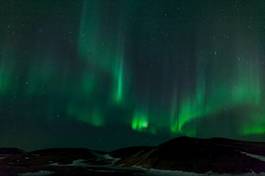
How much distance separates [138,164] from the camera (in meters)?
151

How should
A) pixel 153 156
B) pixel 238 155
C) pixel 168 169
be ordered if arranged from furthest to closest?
pixel 153 156 → pixel 238 155 → pixel 168 169

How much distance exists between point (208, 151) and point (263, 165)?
1167 inches

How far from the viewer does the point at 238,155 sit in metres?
142

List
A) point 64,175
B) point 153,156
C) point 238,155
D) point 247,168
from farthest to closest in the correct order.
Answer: point 153,156 < point 238,155 < point 247,168 < point 64,175

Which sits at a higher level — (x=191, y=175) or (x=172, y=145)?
(x=172, y=145)

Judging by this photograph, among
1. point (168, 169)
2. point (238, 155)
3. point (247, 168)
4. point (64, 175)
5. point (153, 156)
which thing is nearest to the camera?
point (64, 175)

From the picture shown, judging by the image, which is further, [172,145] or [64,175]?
[172,145]

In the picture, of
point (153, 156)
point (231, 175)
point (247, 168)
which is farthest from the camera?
point (153, 156)

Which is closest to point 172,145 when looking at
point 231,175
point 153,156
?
point 153,156

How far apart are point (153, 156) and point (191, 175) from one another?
52133mm

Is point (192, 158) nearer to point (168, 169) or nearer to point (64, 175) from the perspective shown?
point (168, 169)

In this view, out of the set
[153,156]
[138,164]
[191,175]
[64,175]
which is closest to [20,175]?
[64,175]

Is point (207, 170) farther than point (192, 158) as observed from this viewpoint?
No

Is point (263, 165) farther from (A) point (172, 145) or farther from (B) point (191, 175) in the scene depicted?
(A) point (172, 145)
